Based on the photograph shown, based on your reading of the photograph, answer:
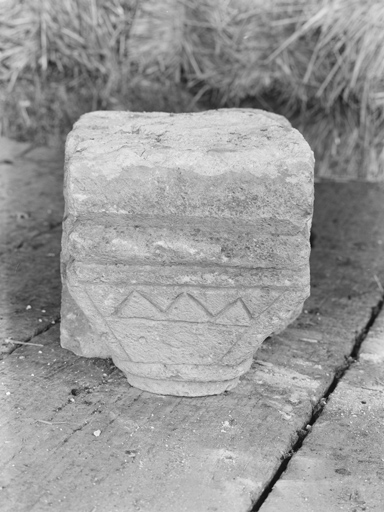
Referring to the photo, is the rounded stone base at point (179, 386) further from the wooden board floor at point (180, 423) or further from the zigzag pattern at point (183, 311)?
the zigzag pattern at point (183, 311)

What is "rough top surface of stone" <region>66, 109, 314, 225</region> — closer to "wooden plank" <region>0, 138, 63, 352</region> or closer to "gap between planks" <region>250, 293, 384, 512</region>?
"gap between planks" <region>250, 293, 384, 512</region>

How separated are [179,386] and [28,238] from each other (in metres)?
1.30

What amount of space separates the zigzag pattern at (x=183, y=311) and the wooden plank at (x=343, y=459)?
1.10 ft

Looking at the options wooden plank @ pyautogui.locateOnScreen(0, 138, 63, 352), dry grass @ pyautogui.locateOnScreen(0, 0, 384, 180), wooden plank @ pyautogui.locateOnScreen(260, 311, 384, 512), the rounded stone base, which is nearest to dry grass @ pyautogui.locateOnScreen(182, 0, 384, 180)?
dry grass @ pyautogui.locateOnScreen(0, 0, 384, 180)

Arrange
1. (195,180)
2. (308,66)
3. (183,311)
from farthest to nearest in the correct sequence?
(308,66) < (183,311) < (195,180)

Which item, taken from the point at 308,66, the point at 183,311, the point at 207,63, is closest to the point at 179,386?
the point at 183,311

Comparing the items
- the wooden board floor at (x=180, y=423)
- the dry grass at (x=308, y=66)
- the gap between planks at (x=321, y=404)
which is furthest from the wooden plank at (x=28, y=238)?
the dry grass at (x=308, y=66)

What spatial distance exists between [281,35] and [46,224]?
178 cm

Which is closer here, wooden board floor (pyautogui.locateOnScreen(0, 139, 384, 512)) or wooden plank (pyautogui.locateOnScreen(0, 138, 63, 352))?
wooden board floor (pyautogui.locateOnScreen(0, 139, 384, 512))

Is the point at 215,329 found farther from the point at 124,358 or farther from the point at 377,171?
the point at 377,171

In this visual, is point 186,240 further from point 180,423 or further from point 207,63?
point 207,63

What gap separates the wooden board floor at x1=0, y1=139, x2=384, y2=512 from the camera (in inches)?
65.7

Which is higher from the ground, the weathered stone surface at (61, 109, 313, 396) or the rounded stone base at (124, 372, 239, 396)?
the weathered stone surface at (61, 109, 313, 396)

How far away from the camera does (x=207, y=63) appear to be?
4.41m
